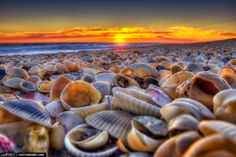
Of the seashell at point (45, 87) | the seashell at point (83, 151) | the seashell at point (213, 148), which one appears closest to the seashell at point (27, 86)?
the seashell at point (45, 87)

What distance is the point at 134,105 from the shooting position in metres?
2.10

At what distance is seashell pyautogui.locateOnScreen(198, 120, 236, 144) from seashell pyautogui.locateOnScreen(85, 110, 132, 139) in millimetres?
628

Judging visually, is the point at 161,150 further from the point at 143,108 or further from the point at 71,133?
the point at 71,133

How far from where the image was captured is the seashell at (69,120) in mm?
2243

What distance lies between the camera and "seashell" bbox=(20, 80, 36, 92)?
425 cm

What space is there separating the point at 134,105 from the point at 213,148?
88 centimetres

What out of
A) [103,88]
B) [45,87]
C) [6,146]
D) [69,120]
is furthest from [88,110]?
[45,87]

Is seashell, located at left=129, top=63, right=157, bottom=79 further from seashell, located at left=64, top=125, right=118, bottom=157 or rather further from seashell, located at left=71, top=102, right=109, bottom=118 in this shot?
seashell, located at left=64, top=125, right=118, bottom=157

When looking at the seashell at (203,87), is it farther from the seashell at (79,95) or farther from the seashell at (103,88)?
the seashell at (103,88)

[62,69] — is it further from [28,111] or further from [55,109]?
[28,111]

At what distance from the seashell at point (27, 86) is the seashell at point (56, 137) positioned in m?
2.31

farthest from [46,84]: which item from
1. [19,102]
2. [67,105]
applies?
[19,102]

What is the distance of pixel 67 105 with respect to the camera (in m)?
2.65

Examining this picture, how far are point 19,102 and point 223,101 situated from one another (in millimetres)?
1401
